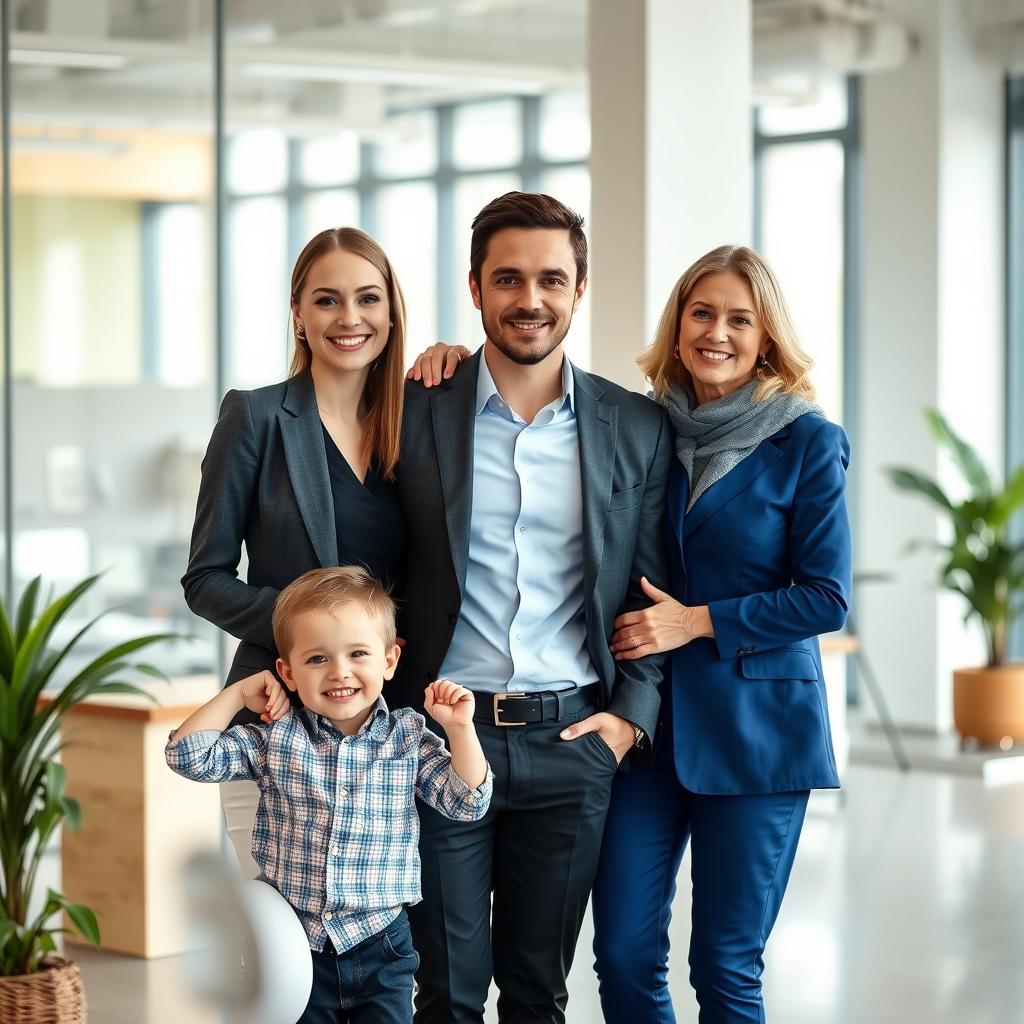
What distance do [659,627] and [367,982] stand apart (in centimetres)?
76

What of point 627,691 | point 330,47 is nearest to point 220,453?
point 627,691

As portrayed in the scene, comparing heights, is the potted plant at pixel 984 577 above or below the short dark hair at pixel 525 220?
below

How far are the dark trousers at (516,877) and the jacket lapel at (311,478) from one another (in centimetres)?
41

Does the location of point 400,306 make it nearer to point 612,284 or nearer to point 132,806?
point 612,284

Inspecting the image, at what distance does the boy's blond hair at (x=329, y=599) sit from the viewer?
2570 mm

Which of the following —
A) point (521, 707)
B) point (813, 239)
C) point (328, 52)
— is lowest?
→ point (521, 707)

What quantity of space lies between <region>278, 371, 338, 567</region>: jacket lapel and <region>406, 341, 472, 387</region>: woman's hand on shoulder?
26 cm

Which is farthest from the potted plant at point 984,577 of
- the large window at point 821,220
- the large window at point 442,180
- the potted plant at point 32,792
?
the potted plant at point 32,792

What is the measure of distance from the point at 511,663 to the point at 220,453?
0.61 m

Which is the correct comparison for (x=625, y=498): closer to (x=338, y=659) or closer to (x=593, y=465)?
(x=593, y=465)

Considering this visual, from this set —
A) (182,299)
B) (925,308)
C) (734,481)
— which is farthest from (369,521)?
(925,308)

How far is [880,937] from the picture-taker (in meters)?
4.96

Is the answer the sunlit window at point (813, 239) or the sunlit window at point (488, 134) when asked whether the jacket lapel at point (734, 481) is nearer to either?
the sunlit window at point (813, 239)

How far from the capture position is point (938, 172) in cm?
876
